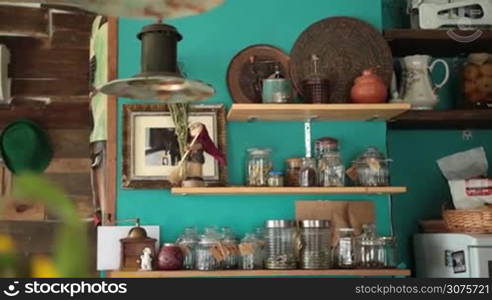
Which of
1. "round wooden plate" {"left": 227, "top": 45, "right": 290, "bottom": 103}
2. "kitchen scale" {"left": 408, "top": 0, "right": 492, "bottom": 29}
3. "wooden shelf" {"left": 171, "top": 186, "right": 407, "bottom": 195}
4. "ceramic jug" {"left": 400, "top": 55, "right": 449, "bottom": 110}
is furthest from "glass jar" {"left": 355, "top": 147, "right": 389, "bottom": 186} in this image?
"kitchen scale" {"left": 408, "top": 0, "right": 492, "bottom": 29}

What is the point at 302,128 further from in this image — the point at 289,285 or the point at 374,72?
the point at 289,285

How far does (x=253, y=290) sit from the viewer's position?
3.06 feet

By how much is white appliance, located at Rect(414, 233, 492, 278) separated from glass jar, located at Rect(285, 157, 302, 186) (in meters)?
0.56

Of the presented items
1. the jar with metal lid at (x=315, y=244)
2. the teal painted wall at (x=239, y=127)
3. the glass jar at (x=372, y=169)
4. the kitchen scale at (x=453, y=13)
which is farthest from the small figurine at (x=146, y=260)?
the kitchen scale at (x=453, y=13)

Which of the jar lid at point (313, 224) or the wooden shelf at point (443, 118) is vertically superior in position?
the wooden shelf at point (443, 118)

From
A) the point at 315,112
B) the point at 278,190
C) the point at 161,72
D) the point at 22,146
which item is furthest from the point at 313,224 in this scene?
the point at 22,146

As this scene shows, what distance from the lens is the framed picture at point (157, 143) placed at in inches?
86.4

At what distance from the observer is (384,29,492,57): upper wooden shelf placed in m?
2.34

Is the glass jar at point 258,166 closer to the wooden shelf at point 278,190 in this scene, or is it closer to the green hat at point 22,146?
the wooden shelf at point 278,190

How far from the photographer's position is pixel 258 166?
2195 millimetres

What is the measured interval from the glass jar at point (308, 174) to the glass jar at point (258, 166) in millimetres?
119

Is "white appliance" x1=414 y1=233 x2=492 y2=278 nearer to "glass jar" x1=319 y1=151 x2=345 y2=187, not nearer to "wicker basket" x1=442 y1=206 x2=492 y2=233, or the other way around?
"wicker basket" x1=442 y1=206 x2=492 y2=233

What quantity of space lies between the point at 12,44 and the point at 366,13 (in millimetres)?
1577

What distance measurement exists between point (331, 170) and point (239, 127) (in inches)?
14.8
